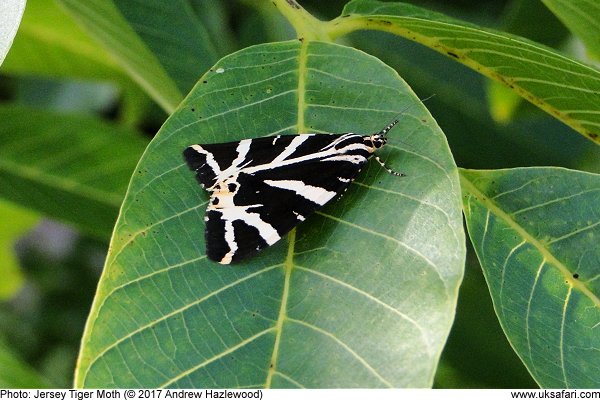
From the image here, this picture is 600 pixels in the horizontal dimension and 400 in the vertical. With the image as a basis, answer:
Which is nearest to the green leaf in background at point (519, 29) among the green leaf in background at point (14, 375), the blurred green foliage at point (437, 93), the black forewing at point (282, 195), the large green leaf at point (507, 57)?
the blurred green foliage at point (437, 93)

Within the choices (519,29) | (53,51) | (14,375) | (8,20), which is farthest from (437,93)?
(8,20)

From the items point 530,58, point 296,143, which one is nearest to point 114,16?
point 296,143

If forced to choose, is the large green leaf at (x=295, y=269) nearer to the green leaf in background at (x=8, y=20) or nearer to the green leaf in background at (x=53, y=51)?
the green leaf in background at (x=8, y=20)

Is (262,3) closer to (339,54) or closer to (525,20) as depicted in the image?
(525,20)

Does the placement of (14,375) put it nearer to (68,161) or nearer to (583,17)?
(68,161)

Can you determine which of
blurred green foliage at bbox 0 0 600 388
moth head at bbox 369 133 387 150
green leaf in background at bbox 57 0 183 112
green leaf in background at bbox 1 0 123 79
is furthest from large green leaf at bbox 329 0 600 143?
green leaf in background at bbox 1 0 123 79

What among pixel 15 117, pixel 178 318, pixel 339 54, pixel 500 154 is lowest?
pixel 500 154
